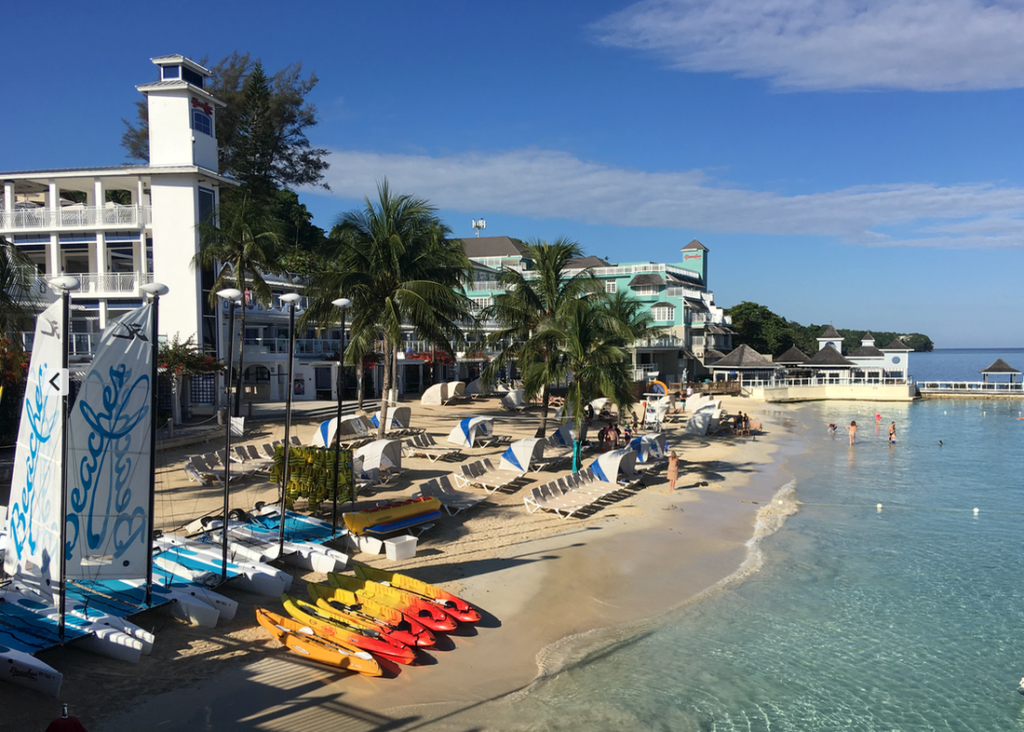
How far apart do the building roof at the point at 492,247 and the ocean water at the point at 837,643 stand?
5252cm

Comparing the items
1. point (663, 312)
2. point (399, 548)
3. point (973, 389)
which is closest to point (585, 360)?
point (399, 548)

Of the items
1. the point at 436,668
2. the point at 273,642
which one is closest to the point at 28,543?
the point at 273,642

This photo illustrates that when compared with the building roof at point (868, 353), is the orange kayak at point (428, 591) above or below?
below

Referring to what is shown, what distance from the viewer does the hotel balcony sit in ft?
96.4

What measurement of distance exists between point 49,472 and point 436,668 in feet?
18.7

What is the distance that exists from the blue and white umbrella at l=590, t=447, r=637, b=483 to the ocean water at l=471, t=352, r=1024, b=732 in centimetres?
473

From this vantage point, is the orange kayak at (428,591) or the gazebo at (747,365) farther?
the gazebo at (747,365)

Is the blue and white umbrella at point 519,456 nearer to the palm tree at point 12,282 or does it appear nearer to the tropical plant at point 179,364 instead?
the tropical plant at point 179,364

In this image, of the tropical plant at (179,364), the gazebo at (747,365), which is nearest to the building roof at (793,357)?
the gazebo at (747,365)

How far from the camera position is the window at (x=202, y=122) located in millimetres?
29031

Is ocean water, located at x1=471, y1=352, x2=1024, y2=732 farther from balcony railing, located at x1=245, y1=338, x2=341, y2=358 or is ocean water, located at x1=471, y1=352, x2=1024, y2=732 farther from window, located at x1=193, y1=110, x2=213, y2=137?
window, located at x1=193, y1=110, x2=213, y2=137

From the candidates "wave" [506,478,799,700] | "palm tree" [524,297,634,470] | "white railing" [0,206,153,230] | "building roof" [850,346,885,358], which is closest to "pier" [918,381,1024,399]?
"building roof" [850,346,885,358]

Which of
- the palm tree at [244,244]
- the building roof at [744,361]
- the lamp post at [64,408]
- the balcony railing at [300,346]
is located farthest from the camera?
the building roof at [744,361]

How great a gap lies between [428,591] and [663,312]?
5559 cm
